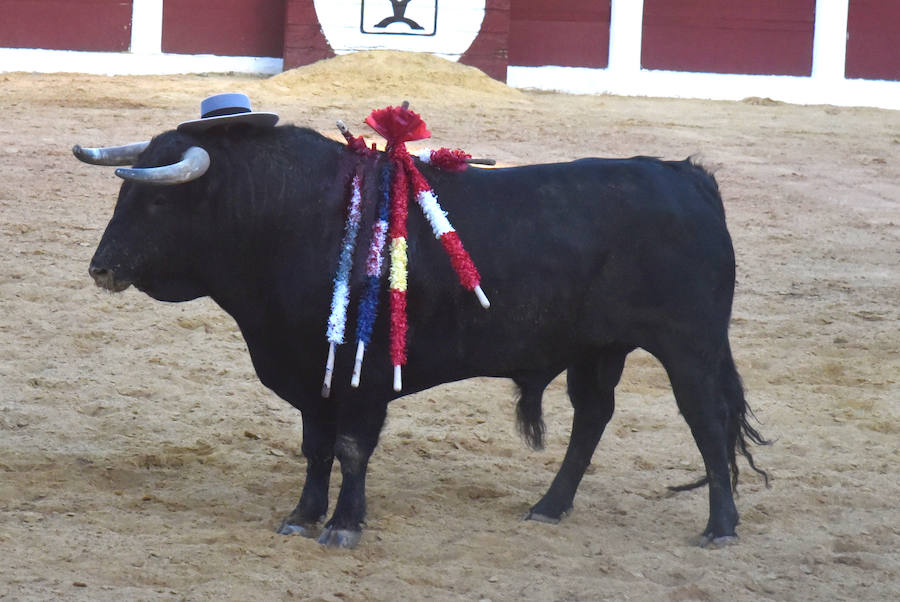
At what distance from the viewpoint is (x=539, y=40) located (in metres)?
12.5

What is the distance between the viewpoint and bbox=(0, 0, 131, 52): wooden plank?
11875 millimetres

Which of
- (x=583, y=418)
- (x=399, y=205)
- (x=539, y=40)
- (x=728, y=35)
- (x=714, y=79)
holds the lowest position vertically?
(x=583, y=418)

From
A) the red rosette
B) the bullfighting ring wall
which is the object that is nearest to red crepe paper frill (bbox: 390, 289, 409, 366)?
the red rosette

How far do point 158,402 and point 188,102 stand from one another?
5.49 m

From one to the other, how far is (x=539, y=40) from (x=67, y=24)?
4.34 metres

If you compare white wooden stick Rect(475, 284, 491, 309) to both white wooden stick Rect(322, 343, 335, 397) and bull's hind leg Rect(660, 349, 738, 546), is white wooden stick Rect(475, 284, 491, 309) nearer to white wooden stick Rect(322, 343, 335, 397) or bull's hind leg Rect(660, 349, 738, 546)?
white wooden stick Rect(322, 343, 335, 397)

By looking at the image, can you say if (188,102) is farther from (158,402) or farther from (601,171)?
(601,171)

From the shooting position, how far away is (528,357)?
379cm

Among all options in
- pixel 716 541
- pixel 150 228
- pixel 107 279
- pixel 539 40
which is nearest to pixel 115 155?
pixel 150 228

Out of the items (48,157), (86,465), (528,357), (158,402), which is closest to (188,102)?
(48,157)

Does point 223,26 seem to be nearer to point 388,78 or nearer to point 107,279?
point 388,78

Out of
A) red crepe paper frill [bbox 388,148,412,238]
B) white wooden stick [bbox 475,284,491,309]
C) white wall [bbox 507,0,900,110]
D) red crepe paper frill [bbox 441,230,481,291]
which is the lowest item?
Answer: white wooden stick [bbox 475,284,491,309]

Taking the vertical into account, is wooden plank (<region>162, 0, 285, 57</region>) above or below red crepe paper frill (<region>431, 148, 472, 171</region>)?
above

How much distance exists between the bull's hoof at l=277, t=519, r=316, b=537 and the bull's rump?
0.57 metres
